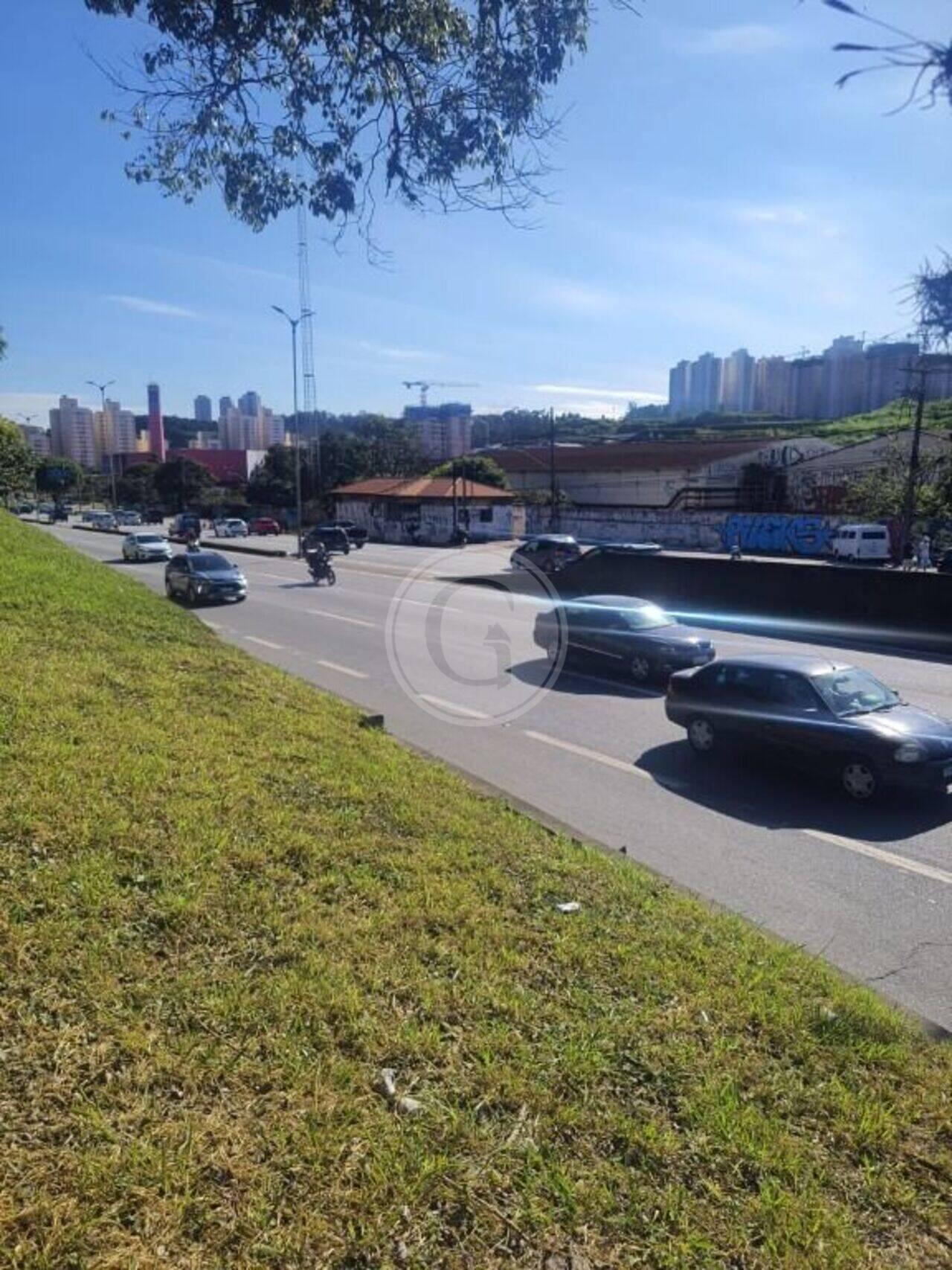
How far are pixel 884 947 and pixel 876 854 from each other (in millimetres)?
1635

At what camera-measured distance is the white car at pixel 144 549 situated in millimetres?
36594

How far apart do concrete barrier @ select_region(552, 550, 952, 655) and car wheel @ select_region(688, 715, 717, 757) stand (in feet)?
33.3

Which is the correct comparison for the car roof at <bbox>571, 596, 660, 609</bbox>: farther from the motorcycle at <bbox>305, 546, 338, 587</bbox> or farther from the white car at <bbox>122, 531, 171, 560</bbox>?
the white car at <bbox>122, 531, 171, 560</bbox>

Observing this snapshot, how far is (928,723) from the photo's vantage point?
26.3 ft

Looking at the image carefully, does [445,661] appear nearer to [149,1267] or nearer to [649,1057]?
[649,1057]

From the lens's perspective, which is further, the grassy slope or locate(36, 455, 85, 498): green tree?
locate(36, 455, 85, 498): green tree

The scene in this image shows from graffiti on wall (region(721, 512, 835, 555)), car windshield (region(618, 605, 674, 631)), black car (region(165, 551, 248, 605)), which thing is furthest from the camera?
graffiti on wall (region(721, 512, 835, 555))

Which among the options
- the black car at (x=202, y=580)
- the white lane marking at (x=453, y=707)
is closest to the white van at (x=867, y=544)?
the black car at (x=202, y=580)

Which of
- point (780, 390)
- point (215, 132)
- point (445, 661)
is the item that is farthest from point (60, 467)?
point (215, 132)

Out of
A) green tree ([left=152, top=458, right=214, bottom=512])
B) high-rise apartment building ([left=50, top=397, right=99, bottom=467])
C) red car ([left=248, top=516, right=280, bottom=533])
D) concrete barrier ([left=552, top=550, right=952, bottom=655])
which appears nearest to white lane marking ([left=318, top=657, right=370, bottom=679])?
concrete barrier ([left=552, top=550, right=952, bottom=655])

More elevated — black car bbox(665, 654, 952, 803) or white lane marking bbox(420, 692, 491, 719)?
black car bbox(665, 654, 952, 803)

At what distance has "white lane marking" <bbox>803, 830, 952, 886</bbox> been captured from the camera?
6266 mm

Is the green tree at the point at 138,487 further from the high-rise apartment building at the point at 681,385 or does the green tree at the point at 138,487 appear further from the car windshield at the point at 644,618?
the car windshield at the point at 644,618

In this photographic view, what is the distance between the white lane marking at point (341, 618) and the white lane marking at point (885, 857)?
42.2 ft
